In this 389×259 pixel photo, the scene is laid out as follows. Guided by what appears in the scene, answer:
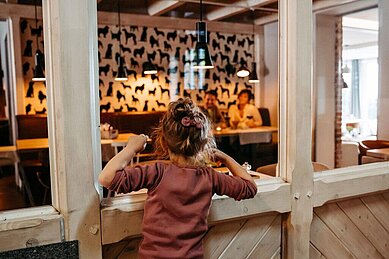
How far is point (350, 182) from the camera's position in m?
2.46

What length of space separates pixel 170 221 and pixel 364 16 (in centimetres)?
499

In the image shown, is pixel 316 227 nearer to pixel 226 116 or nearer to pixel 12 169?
pixel 12 169

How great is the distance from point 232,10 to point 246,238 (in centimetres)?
517

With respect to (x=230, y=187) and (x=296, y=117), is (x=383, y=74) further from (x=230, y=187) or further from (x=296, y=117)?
(x=230, y=187)

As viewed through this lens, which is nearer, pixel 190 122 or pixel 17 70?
pixel 190 122

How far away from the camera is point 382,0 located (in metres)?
4.50

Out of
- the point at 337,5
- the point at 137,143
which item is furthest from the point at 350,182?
the point at 337,5

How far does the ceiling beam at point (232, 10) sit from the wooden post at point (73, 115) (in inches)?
175

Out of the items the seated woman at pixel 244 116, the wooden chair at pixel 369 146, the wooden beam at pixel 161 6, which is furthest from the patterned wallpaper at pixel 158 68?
the wooden chair at pixel 369 146

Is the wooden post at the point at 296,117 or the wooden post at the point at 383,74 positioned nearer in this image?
the wooden post at the point at 296,117

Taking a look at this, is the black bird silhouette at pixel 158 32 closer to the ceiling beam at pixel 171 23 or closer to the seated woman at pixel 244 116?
the ceiling beam at pixel 171 23

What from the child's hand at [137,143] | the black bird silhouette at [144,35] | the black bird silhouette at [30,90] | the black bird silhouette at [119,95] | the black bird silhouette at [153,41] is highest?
the black bird silhouette at [144,35]

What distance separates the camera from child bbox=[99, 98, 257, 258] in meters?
1.58

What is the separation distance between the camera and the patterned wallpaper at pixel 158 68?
6.23 m
